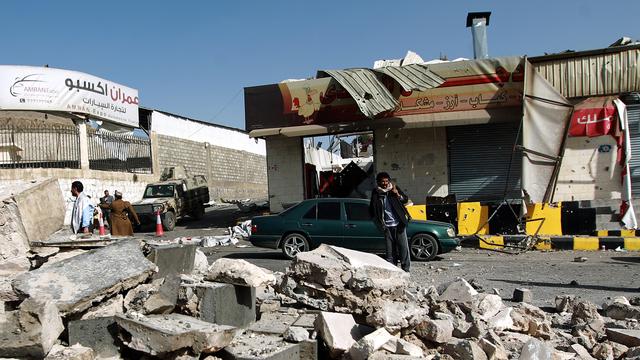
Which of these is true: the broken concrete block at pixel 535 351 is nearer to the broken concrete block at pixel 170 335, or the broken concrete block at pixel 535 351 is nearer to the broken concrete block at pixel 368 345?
the broken concrete block at pixel 368 345

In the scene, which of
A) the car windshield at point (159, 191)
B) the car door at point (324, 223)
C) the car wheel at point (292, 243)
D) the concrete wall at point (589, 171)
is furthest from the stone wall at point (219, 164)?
the concrete wall at point (589, 171)

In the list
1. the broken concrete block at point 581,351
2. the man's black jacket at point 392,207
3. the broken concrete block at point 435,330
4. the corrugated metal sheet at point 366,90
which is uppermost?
the corrugated metal sheet at point 366,90

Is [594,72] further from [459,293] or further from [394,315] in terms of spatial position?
[394,315]

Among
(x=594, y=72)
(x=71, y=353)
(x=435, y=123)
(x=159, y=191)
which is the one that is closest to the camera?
(x=71, y=353)

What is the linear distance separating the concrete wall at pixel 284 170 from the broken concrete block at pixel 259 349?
1336cm

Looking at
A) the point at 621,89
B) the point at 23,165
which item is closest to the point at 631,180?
the point at 621,89

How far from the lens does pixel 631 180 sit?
596 inches

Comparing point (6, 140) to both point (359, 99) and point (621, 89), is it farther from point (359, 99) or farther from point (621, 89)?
point (621, 89)

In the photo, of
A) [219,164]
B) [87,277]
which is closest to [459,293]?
[87,277]

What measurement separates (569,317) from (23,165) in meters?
18.5

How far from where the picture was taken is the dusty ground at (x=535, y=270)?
7.33m

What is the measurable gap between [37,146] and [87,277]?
16.4 meters

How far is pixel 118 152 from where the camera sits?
71.9ft

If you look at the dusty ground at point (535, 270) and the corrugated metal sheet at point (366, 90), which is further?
the corrugated metal sheet at point (366, 90)
